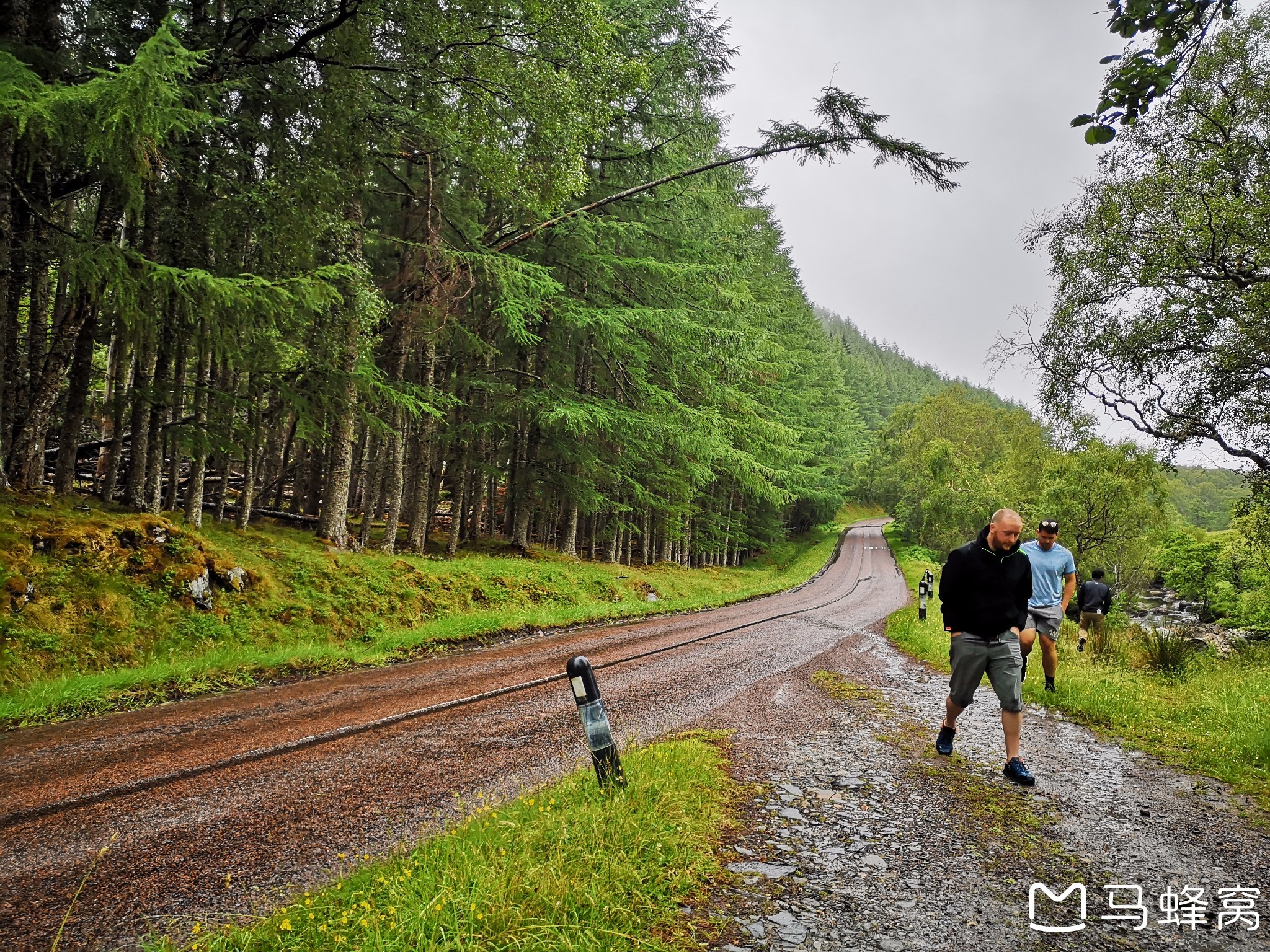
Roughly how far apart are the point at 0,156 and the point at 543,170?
654cm

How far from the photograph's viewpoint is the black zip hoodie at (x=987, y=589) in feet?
16.2

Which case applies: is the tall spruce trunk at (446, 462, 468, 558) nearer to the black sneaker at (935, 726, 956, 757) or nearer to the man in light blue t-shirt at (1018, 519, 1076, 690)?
the black sneaker at (935, 726, 956, 757)

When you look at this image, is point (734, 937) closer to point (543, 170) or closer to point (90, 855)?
point (90, 855)

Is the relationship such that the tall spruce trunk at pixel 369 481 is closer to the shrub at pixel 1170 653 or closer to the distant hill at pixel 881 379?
the shrub at pixel 1170 653

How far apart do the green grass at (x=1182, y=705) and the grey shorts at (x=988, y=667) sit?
1.81 m

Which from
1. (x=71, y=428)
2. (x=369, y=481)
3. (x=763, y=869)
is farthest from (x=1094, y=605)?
(x=369, y=481)

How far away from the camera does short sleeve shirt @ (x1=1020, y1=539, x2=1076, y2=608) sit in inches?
291

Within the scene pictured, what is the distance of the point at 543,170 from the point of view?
942 centimetres

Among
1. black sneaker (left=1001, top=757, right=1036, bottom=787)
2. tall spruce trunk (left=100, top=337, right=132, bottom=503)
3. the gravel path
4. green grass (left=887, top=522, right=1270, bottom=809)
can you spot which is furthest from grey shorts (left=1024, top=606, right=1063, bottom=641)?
tall spruce trunk (left=100, top=337, right=132, bottom=503)

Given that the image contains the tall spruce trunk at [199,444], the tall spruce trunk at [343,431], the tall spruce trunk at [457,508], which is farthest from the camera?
the tall spruce trunk at [457,508]

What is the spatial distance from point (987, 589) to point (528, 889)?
4.25 meters

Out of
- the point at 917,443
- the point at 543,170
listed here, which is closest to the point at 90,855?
the point at 543,170

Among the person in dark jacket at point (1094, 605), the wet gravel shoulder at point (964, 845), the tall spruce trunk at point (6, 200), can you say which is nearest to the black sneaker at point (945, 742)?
the wet gravel shoulder at point (964, 845)

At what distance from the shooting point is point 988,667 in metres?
5.00
